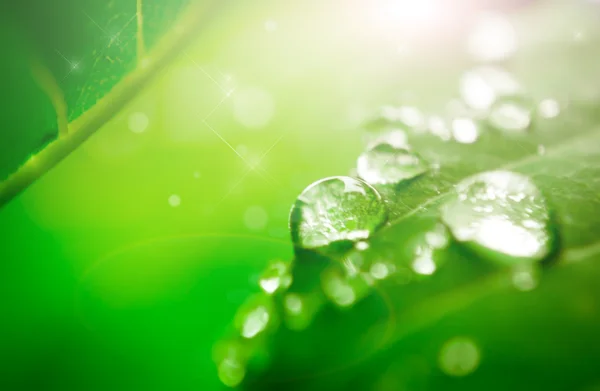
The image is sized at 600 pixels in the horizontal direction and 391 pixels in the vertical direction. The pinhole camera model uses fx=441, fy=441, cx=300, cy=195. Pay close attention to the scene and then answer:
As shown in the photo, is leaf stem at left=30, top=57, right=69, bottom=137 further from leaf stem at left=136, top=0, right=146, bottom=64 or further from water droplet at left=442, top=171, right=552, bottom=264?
water droplet at left=442, top=171, right=552, bottom=264

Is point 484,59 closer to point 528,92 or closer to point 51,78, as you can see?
point 528,92

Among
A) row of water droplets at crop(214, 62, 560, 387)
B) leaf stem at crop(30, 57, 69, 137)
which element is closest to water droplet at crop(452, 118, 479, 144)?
row of water droplets at crop(214, 62, 560, 387)

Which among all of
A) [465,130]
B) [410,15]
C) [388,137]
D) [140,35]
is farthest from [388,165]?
[140,35]

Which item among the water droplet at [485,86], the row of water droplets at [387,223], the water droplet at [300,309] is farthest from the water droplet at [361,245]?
the water droplet at [485,86]

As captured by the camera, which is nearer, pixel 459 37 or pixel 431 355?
pixel 431 355

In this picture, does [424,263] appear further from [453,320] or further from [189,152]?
[189,152]

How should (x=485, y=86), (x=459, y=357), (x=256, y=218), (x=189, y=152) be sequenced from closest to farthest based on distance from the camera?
(x=459, y=357) → (x=256, y=218) → (x=189, y=152) → (x=485, y=86)

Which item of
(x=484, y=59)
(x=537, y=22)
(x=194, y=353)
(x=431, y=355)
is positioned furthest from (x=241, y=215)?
(x=537, y=22)

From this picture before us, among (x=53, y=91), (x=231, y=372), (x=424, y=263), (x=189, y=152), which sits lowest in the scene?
(x=231, y=372)
